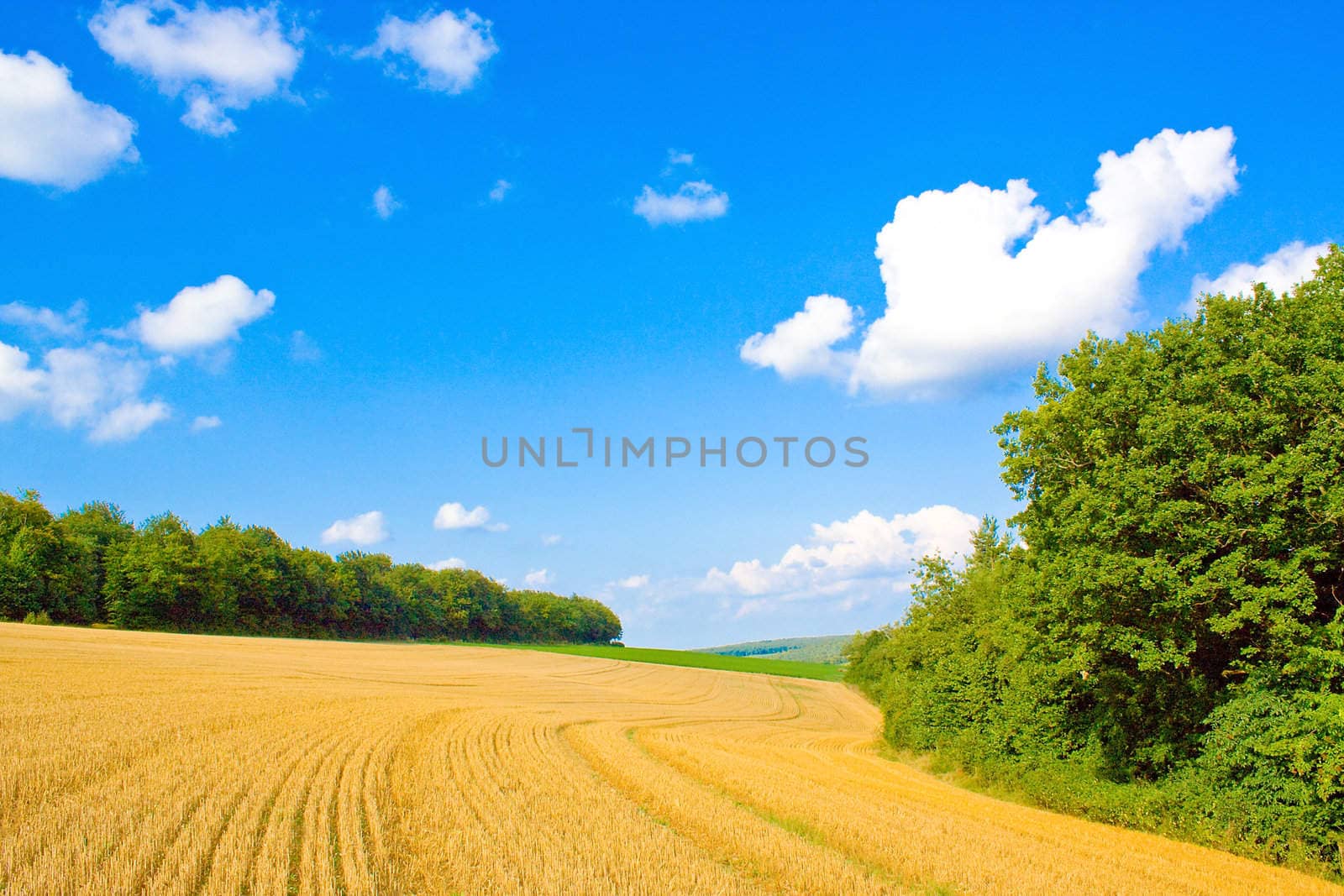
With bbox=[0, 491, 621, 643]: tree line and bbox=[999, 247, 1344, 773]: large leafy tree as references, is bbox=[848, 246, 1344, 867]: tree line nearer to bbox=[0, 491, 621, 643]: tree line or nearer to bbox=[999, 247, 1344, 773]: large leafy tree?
bbox=[999, 247, 1344, 773]: large leafy tree

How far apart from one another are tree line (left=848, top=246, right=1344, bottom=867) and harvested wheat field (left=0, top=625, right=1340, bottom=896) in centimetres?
208

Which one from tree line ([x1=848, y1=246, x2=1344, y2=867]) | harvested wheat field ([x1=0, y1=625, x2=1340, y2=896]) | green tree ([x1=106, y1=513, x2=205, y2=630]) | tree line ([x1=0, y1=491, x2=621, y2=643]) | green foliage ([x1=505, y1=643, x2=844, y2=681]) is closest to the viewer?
harvested wheat field ([x1=0, y1=625, x2=1340, y2=896])

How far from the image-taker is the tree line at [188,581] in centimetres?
7912

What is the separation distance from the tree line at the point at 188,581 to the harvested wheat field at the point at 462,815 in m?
64.3

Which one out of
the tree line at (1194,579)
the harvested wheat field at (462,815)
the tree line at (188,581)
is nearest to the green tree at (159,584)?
the tree line at (188,581)

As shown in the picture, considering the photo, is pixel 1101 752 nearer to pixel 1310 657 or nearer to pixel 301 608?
pixel 1310 657

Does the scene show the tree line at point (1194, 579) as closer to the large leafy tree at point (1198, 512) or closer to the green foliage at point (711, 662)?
the large leafy tree at point (1198, 512)

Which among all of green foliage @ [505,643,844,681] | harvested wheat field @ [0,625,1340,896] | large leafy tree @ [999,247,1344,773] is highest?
large leafy tree @ [999,247,1344,773]

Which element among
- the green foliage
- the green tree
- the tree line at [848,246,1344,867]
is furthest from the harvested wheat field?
the green foliage

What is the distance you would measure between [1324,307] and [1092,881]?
14.0 m

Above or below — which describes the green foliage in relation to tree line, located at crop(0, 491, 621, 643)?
below

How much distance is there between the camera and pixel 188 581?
92.1 metres

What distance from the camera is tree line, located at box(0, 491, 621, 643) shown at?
7912 cm

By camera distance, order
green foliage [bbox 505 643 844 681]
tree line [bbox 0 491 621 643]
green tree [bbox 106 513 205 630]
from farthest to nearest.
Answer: green foliage [bbox 505 643 844 681] → green tree [bbox 106 513 205 630] → tree line [bbox 0 491 621 643]
